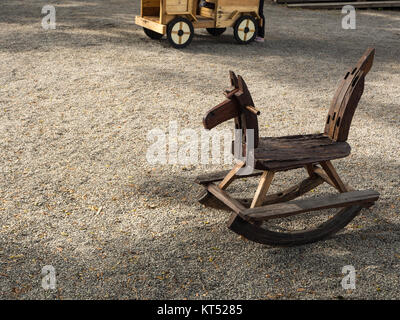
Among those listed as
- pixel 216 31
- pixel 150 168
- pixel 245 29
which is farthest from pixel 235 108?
pixel 216 31

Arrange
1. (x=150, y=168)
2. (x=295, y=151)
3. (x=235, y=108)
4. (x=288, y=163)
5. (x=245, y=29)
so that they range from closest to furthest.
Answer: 1. (x=235, y=108)
2. (x=288, y=163)
3. (x=295, y=151)
4. (x=150, y=168)
5. (x=245, y=29)

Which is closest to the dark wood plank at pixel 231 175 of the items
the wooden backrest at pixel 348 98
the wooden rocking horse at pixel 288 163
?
the wooden rocking horse at pixel 288 163

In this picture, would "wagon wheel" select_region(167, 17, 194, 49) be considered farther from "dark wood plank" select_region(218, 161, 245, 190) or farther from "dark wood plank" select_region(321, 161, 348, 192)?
"dark wood plank" select_region(321, 161, 348, 192)

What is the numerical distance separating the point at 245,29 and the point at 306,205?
588 centimetres

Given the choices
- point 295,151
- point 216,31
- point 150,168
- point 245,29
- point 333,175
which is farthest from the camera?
point 216,31

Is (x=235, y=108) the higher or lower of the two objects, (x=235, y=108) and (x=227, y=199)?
the higher

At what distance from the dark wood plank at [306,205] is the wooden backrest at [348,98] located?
15.1 inches

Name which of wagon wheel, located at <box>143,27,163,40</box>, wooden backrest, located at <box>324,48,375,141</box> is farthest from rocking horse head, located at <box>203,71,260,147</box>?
wagon wheel, located at <box>143,27,163,40</box>

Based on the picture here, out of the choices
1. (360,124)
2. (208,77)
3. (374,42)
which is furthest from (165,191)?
(374,42)

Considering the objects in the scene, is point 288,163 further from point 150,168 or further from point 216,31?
point 216,31

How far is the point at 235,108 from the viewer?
9.95 ft

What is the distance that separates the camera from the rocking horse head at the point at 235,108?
2.97m

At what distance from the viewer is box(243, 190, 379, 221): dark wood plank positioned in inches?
123

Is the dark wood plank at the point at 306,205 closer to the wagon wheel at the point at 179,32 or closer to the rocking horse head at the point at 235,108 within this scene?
the rocking horse head at the point at 235,108
